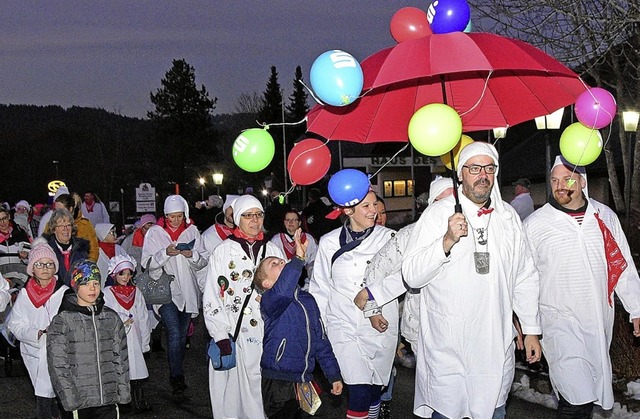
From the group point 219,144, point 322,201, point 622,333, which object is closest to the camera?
point 622,333

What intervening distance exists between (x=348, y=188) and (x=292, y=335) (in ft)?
4.20

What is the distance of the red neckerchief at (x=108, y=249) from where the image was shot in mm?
10844

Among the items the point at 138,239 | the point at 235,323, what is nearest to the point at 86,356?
the point at 235,323

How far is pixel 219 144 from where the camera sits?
77.6 m

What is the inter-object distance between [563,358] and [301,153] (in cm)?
261

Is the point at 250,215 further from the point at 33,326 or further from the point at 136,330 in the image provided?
the point at 136,330

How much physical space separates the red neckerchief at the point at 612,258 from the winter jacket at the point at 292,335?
222 cm

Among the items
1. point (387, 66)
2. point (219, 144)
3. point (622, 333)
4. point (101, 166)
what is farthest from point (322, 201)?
point (219, 144)

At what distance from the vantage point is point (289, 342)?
18.2 feet

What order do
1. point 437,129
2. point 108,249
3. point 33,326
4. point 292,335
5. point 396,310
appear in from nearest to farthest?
point 437,129, point 292,335, point 396,310, point 33,326, point 108,249

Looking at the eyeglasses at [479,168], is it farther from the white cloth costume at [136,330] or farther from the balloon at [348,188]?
the white cloth costume at [136,330]

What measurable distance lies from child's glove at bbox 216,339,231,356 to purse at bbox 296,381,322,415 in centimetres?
75

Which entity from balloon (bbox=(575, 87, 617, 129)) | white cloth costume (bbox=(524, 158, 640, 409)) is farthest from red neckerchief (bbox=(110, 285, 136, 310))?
balloon (bbox=(575, 87, 617, 129))

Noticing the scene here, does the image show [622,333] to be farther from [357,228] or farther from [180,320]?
[180,320]
